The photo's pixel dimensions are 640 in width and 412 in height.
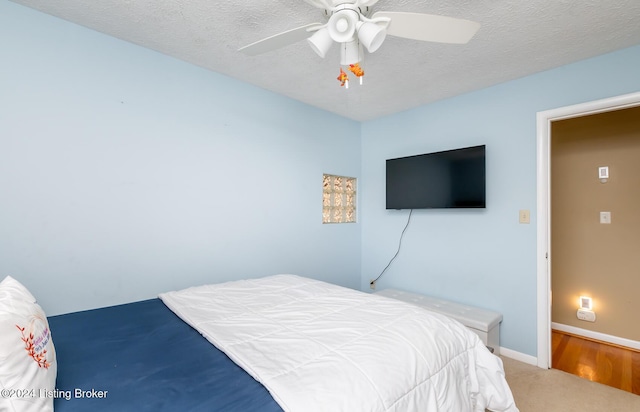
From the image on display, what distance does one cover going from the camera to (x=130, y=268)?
2076 mm

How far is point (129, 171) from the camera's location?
6.84 feet

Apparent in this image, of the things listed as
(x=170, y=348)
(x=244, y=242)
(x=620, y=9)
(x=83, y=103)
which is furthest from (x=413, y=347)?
(x=83, y=103)

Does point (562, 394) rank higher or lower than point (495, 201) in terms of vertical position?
lower

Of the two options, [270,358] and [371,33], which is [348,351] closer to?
[270,358]

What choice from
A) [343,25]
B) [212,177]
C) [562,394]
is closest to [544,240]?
[562,394]

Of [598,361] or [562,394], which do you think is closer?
[562,394]

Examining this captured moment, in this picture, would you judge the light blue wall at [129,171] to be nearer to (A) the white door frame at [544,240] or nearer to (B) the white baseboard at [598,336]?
(A) the white door frame at [544,240]

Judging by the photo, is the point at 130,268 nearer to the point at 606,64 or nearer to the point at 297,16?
the point at 297,16

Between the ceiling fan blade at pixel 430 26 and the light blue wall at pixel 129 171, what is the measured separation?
5.57 feet

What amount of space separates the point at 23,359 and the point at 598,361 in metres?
3.72

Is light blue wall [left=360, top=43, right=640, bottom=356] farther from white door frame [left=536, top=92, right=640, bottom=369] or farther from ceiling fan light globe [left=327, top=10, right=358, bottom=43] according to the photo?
ceiling fan light globe [left=327, top=10, right=358, bottom=43]

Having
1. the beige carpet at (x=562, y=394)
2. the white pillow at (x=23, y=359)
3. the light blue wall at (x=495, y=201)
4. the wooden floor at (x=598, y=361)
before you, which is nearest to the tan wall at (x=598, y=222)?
the wooden floor at (x=598, y=361)

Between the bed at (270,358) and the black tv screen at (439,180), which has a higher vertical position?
the black tv screen at (439,180)

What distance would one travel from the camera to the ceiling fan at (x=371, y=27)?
1.34 meters
